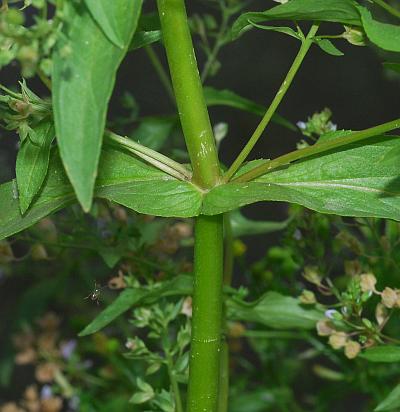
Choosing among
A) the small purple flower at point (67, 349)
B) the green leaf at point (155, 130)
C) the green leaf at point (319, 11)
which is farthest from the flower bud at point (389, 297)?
the small purple flower at point (67, 349)

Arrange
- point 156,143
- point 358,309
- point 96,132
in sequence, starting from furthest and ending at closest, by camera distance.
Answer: point 156,143, point 358,309, point 96,132

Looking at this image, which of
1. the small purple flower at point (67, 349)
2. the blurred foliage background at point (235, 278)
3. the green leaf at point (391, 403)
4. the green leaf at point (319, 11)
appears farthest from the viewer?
the small purple flower at point (67, 349)

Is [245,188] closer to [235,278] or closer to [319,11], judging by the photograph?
[319,11]

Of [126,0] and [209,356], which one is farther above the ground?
[126,0]

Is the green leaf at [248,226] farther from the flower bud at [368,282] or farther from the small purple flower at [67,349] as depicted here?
the small purple flower at [67,349]

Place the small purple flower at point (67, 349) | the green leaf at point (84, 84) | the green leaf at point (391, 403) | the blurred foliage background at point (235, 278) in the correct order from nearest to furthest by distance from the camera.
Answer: the green leaf at point (84, 84) → the green leaf at point (391, 403) → the blurred foliage background at point (235, 278) → the small purple flower at point (67, 349)

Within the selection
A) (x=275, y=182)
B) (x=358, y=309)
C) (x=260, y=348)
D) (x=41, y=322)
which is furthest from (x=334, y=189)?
(x=41, y=322)

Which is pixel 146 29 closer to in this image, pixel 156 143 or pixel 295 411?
pixel 156 143
